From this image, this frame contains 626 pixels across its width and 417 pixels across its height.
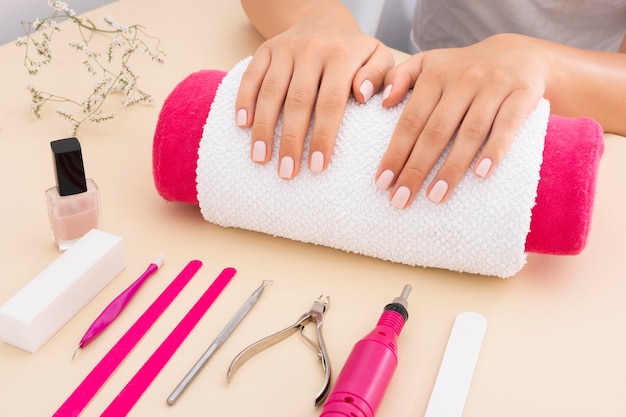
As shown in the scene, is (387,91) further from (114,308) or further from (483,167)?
(114,308)

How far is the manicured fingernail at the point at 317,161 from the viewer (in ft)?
1.86

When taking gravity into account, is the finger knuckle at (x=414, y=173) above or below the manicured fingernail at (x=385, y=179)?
above

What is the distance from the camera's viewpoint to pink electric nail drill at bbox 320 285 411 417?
16.8 inches

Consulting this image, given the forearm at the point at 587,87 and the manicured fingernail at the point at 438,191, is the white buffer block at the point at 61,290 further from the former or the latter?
the forearm at the point at 587,87

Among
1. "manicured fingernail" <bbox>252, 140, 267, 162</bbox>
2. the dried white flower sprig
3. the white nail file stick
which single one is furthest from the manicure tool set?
the dried white flower sprig

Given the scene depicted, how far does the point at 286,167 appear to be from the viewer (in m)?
0.57

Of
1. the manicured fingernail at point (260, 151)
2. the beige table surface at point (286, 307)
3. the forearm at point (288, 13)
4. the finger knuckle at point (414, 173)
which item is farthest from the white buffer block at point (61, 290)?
the forearm at point (288, 13)

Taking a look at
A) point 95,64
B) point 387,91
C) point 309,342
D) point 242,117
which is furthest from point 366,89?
point 95,64

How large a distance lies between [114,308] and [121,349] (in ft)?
0.14

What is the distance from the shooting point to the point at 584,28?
3.26 ft

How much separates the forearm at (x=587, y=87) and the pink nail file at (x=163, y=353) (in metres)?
0.41

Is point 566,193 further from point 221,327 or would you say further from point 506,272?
point 221,327

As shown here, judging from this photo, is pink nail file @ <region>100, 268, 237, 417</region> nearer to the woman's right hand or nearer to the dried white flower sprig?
the woman's right hand

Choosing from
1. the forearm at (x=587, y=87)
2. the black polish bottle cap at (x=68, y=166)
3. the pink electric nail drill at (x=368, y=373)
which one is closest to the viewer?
the pink electric nail drill at (x=368, y=373)
